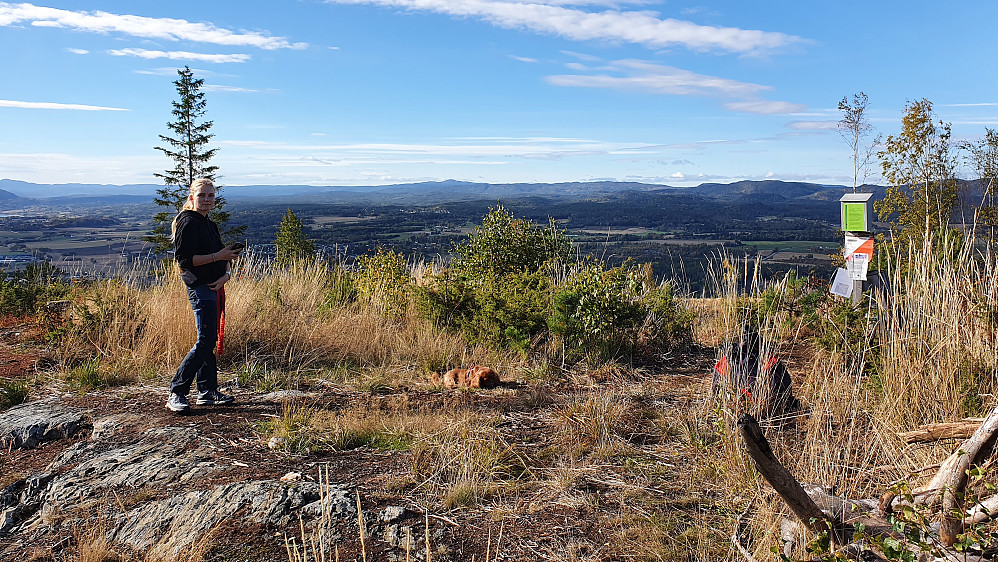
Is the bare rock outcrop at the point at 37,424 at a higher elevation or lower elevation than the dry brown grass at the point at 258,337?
lower

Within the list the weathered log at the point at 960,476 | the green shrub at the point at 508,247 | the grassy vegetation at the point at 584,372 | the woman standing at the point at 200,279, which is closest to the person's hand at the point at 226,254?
the woman standing at the point at 200,279

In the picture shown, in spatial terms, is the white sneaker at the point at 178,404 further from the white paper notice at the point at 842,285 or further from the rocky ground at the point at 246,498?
the white paper notice at the point at 842,285

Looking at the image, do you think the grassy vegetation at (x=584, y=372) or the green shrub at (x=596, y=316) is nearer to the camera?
the grassy vegetation at (x=584, y=372)

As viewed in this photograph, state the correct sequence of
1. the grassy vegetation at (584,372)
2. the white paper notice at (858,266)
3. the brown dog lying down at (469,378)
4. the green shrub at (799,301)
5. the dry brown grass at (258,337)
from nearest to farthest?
the grassy vegetation at (584,372) < the brown dog lying down at (469,378) < the dry brown grass at (258,337) < the green shrub at (799,301) < the white paper notice at (858,266)

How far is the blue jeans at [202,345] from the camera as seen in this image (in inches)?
184

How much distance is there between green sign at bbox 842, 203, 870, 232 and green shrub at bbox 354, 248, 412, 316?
4609 millimetres

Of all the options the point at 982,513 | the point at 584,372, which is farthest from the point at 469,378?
the point at 982,513

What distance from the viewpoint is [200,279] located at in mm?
4715

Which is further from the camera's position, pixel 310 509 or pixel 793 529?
pixel 310 509

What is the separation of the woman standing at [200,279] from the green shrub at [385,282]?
281cm

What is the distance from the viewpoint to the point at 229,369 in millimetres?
6016

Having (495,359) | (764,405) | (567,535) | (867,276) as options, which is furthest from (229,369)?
(867,276)

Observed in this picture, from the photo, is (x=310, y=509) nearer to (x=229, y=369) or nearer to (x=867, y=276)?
(x=229, y=369)

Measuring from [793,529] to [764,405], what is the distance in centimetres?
127
